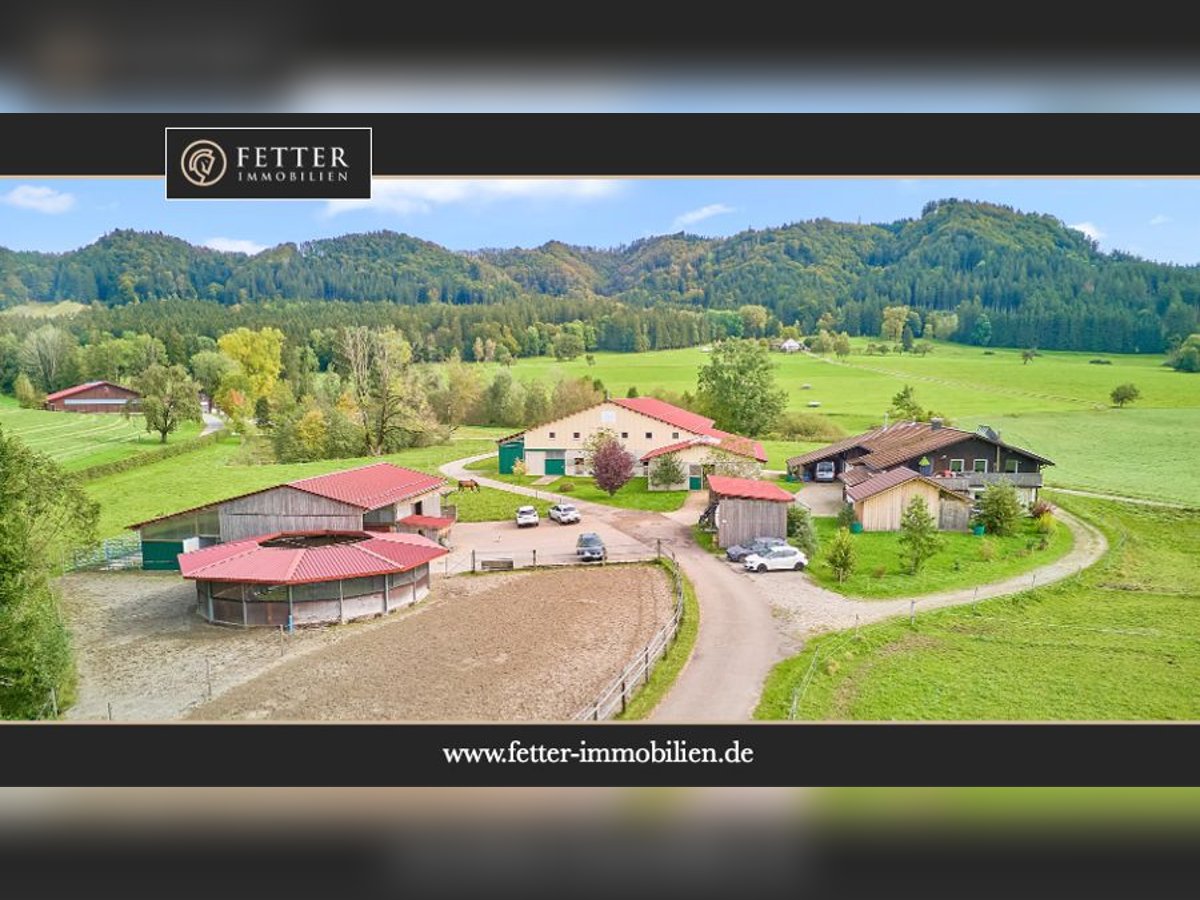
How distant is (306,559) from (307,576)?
11cm

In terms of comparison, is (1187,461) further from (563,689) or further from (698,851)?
(563,689)

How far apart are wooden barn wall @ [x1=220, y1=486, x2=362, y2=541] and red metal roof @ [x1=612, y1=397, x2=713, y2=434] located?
2088mm

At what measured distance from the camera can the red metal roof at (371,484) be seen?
13.9 ft

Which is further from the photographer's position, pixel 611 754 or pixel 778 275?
pixel 778 275

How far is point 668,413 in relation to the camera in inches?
183

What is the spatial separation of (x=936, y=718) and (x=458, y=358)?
351 centimetres

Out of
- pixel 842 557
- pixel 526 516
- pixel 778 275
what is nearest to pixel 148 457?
pixel 526 516

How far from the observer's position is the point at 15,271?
3.66 m

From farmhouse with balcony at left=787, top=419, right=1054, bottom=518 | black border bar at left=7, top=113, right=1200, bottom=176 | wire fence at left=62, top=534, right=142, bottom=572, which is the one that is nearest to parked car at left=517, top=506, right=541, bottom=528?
farmhouse with balcony at left=787, top=419, right=1054, bottom=518

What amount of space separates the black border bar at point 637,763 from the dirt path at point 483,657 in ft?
0.40

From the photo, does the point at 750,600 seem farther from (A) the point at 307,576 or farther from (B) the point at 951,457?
(A) the point at 307,576

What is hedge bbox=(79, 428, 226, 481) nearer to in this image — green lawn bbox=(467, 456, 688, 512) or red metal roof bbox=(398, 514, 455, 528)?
red metal roof bbox=(398, 514, 455, 528)

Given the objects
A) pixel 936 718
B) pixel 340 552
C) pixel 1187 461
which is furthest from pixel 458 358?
pixel 1187 461
